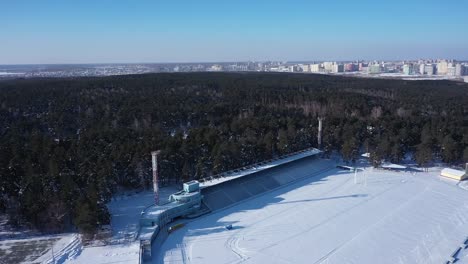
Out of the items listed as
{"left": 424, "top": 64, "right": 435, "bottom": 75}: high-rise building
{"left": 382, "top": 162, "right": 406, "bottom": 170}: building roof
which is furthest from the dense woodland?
{"left": 424, "top": 64, "right": 435, "bottom": 75}: high-rise building

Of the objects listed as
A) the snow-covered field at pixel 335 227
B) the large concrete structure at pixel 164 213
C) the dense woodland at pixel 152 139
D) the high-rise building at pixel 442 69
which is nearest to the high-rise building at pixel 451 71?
the high-rise building at pixel 442 69

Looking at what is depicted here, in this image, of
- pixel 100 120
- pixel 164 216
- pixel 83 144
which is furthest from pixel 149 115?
pixel 164 216

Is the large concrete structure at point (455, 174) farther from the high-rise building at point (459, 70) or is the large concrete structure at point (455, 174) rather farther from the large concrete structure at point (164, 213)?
the high-rise building at point (459, 70)

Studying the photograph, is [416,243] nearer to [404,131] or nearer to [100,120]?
[404,131]

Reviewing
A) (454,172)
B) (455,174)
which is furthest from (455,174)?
(454,172)

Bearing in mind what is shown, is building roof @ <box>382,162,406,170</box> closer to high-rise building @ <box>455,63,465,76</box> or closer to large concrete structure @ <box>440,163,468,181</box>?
large concrete structure @ <box>440,163,468,181</box>

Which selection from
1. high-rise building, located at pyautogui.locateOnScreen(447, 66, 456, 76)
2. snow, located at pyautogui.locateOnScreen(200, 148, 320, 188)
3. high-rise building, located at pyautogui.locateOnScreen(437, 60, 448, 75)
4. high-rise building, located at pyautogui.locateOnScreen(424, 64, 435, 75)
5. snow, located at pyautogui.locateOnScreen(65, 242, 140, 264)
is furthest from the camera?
high-rise building, located at pyautogui.locateOnScreen(437, 60, 448, 75)
